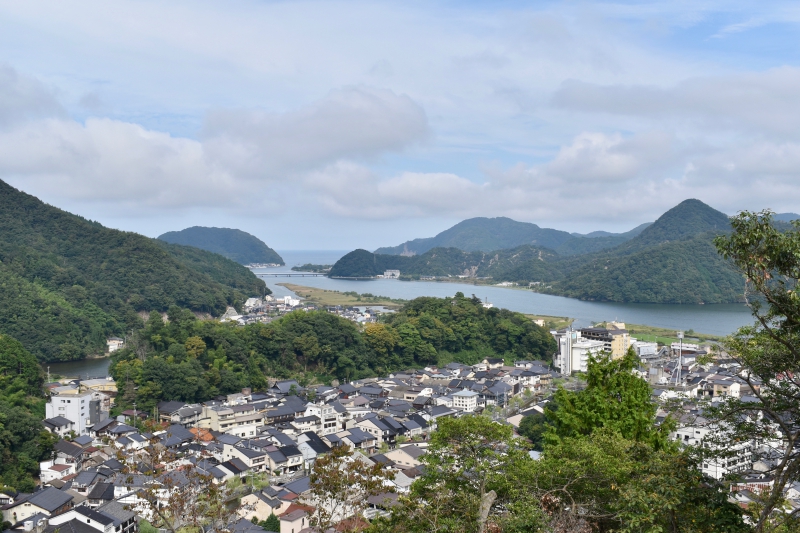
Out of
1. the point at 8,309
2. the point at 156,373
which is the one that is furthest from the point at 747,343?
the point at 8,309

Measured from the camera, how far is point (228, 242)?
10269 centimetres

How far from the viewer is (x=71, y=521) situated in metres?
7.95

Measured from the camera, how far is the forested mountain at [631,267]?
41.2m

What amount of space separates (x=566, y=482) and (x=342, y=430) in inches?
406

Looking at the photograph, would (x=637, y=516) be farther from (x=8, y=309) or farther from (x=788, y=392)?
(x=8, y=309)

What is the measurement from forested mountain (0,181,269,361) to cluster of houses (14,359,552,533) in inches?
271

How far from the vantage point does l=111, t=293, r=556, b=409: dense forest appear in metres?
14.8

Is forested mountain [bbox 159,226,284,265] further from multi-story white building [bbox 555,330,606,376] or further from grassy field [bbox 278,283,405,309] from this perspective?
multi-story white building [bbox 555,330,606,376]

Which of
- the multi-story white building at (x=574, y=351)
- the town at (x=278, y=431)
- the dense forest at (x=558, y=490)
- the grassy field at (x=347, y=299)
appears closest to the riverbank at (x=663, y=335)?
the town at (x=278, y=431)

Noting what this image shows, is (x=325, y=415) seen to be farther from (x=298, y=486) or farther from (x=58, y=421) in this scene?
(x=58, y=421)

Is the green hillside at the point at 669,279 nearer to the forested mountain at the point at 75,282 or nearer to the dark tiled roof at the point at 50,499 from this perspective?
the forested mountain at the point at 75,282

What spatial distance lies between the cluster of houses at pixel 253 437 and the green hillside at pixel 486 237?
106 m

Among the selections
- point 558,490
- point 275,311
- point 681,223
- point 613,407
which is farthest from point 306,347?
point 681,223

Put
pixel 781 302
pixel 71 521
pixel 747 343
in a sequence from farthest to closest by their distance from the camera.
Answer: pixel 71 521 < pixel 747 343 < pixel 781 302
